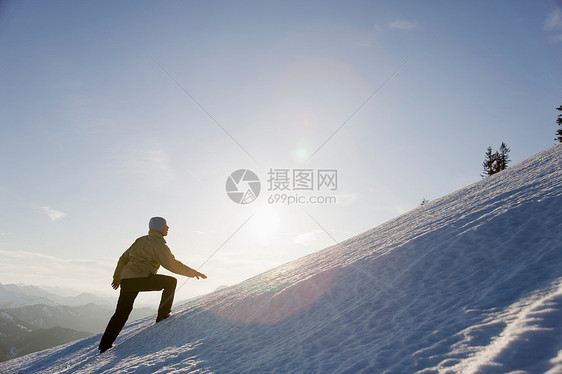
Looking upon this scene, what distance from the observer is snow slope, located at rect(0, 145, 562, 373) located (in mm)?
1681

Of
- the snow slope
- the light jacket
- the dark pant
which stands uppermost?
the light jacket

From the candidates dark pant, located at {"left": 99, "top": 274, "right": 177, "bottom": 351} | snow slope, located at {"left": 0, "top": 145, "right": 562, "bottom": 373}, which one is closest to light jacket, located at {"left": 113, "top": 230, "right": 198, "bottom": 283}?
dark pant, located at {"left": 99, "top": 274, "right": 177, "bottom": 351}

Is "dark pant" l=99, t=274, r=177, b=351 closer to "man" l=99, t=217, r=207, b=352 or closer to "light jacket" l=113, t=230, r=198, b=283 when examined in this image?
"man" l=99, t=217, r=207, b=352

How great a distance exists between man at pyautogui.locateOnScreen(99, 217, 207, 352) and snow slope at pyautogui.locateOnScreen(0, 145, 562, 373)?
458 mm

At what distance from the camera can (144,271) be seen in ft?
16.1

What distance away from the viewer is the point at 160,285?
505cm

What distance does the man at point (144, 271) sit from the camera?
4730mm

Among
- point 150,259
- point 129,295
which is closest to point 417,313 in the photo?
point 150,259

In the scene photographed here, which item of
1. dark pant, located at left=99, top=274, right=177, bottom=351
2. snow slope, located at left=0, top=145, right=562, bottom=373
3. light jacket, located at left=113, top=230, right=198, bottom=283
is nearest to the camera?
snow slope, located at left=0, top=145, right=562, bottom=373

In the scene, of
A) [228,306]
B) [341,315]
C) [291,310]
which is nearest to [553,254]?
[341,315]

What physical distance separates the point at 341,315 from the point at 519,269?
56.8 inches

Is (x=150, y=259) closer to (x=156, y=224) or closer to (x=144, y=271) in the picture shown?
(x=144, y=271)

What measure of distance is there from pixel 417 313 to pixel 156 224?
4.13m

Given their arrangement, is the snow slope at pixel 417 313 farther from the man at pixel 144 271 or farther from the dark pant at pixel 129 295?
the man at pixel 144 271
